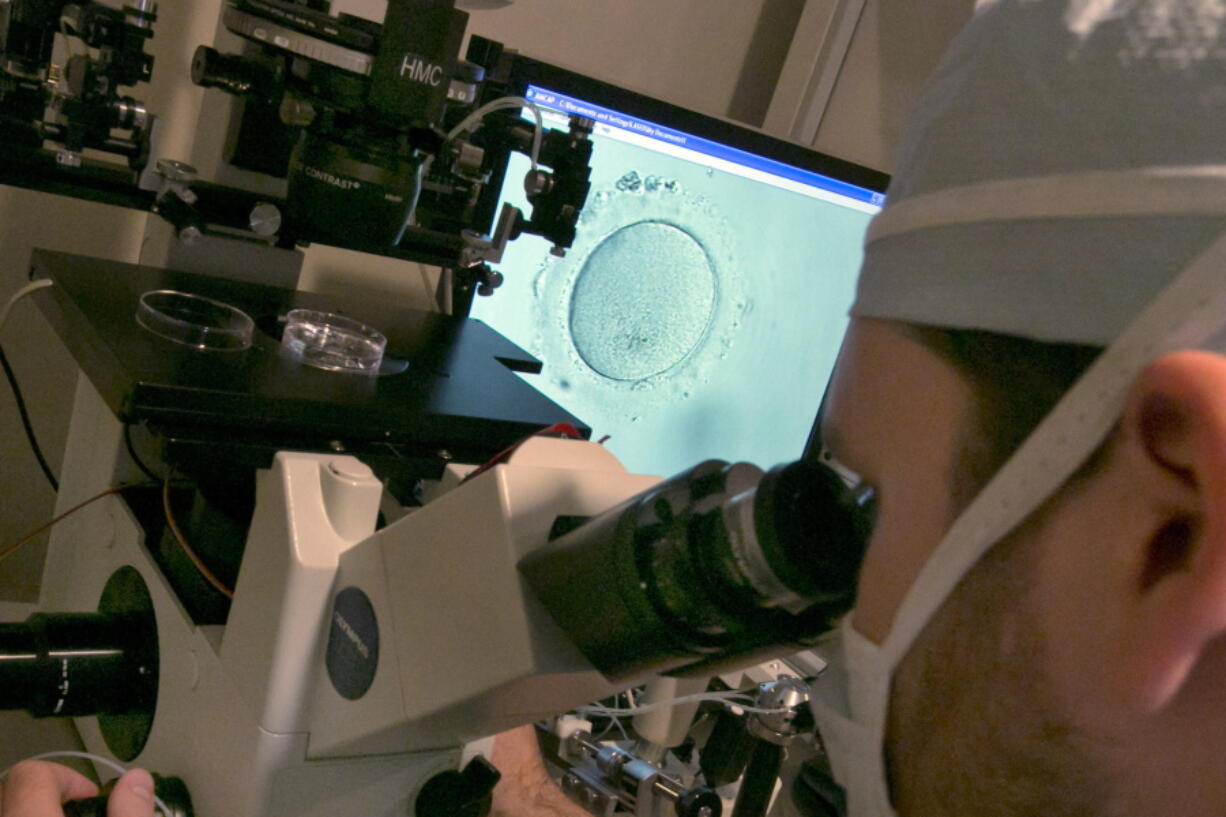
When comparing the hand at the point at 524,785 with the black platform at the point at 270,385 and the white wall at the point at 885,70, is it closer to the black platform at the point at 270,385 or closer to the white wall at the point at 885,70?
the black platform at the point at 270,385

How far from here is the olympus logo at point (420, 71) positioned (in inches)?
32.0

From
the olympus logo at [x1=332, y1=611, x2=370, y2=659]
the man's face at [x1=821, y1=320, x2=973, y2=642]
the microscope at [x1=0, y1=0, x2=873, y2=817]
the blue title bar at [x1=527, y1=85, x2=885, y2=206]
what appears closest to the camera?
the man's face at [x1=821, y1=320, x2=973, y2=642]

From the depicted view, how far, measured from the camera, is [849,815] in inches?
21.0

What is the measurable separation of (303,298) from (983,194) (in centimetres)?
91

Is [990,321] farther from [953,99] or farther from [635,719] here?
[635,719]

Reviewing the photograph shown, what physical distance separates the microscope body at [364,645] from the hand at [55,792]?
63 millimetres

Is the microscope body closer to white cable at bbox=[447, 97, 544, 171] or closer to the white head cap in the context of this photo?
the white head cap

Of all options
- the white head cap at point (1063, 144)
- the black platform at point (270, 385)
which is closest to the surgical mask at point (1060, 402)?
the white head cap at point (1063, 144)

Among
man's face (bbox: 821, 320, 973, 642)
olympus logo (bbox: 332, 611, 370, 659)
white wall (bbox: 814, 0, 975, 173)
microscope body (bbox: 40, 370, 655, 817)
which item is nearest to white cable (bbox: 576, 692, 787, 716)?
microscope body (bbox: 40, 370, 655, 817)

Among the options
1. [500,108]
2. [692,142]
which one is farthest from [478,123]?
[692,142]

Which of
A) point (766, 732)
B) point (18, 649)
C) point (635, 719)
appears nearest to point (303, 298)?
point (18, 649)

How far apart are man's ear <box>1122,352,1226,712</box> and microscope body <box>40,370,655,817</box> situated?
1.07 ft

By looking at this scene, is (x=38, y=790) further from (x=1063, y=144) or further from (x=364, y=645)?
(x=1063, y=144)

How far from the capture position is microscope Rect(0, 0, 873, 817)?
544mm
